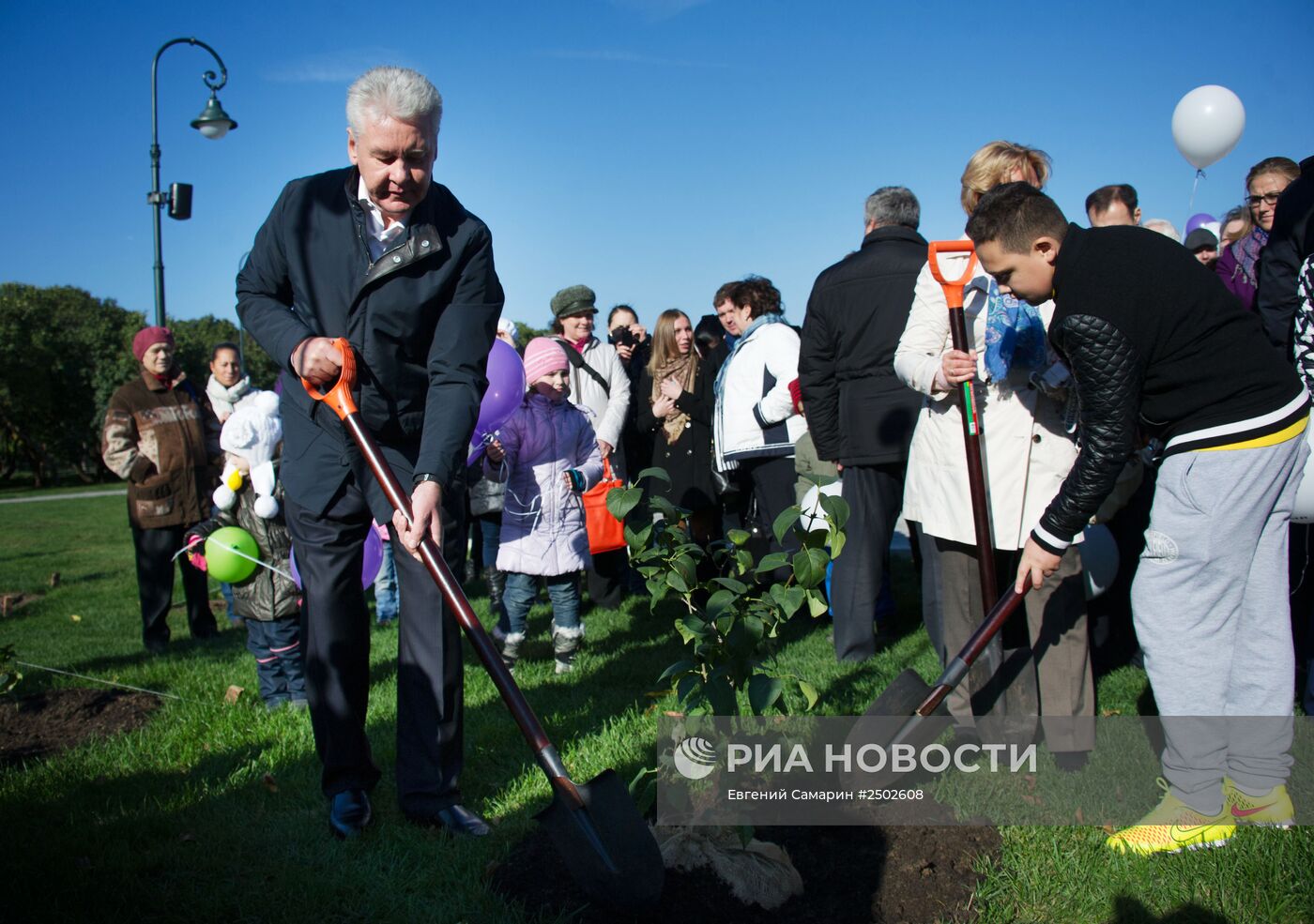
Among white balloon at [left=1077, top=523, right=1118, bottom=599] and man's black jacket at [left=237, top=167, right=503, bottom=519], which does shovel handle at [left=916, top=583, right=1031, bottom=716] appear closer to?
white balloon at [left=1077, top=523, right=1118, bottom=599]

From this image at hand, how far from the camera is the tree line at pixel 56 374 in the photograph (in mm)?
33781

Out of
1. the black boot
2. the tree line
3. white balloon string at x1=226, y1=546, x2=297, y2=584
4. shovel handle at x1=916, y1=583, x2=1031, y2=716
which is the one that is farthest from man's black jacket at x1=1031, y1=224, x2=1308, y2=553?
the tree line

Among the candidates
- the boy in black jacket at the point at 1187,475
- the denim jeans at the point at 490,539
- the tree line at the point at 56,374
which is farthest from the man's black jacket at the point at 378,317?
the tree line at the point at 56,374

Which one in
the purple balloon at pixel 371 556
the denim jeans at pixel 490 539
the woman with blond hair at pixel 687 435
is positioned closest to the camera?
the purple balloon at pixel 371 556

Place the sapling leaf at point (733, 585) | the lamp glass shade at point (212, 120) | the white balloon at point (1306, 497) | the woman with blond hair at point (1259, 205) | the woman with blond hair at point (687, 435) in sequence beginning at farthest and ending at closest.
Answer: the lamp glass shade at point (212, 120) → the woman with blond hair at point (687, 435) → the woman with blond hair at point (1259, 205) → the white balloon at point (1306, 497) → the sapling leaf at point (733, 585)

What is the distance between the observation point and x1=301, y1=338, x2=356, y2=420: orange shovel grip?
292 centimetres

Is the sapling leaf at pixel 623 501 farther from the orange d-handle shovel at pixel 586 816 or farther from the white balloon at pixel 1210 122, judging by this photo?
the white balloon at pixel 1210 122

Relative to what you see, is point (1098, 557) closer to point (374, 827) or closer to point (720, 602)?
point (720, 602)

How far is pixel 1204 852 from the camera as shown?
2807 millimetres

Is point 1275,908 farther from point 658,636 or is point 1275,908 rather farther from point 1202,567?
point 658,636

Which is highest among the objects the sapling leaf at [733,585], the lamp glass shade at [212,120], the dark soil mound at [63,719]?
the lamp glass shade at [212,120]

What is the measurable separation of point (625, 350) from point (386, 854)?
19.0ft

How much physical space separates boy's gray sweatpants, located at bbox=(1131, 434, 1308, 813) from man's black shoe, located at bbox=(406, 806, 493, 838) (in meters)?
2.15

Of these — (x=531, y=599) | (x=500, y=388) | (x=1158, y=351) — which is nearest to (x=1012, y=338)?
(x=1158, y=351)
